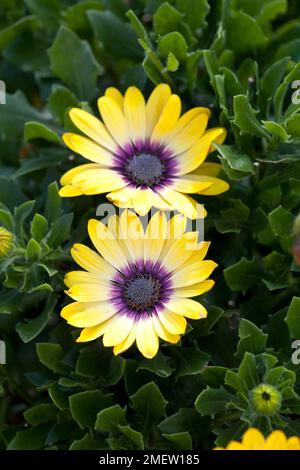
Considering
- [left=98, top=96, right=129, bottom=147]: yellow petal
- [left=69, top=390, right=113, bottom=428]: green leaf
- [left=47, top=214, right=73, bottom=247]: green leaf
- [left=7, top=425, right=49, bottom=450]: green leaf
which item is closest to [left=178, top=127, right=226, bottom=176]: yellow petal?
[left=98, top=96, right=129, bottom=147]: yellow petal

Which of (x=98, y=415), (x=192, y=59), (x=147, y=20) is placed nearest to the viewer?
(x=98, y=415)

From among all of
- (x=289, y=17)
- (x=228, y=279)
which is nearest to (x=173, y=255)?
(x=228, y=279)

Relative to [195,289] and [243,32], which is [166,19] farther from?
→ [195,289]

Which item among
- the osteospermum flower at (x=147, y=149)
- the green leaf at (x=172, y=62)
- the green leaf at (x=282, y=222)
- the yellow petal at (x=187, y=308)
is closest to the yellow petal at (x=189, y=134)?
the osteospermum flower at (x=147, y=149)

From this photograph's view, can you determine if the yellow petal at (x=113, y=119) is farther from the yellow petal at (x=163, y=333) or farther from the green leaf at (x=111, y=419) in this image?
the green leaf at (x=111, y=419)

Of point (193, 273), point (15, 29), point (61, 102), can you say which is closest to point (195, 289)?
point (193, 273)
